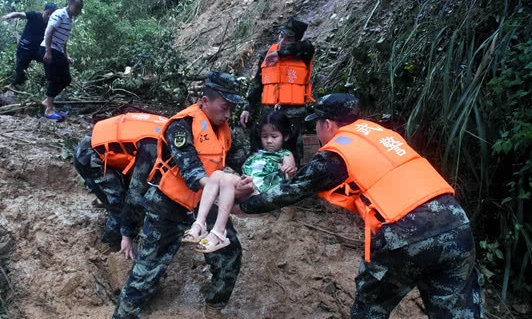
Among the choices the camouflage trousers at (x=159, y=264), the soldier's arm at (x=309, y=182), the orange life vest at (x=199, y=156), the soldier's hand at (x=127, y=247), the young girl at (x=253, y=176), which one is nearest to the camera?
the soldier's arm at (x=309, y=182)

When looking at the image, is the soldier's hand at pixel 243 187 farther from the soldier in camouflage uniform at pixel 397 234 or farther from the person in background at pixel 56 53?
the person in background at pixel 56 53

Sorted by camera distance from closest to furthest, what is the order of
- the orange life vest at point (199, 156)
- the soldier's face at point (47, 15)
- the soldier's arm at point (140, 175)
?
the orange life vest at point (199, 156), the soldier's arm at point (140, 175), the soldier's face at point (47, 15)

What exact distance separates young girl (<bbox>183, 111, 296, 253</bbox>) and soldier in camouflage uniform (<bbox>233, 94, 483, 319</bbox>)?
1.17ft

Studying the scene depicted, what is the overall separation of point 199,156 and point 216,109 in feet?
1.14

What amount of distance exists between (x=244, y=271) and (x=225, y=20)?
6937 mm

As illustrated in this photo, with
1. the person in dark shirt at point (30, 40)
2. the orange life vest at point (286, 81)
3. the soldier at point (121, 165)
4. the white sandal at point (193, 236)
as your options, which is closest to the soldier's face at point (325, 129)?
the white sandal at point (193, 236)

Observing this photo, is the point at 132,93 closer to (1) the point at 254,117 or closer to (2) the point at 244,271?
(1) the point at 254,117

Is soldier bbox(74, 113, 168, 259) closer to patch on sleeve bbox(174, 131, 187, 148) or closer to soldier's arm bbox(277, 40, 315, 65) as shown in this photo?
patch on sleeve bbox(174, 131, 187, 148)

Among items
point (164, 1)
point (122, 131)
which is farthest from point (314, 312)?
point (164, 1)

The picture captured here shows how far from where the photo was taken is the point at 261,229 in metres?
4.43

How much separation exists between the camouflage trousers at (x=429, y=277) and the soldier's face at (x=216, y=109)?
4.48 feet

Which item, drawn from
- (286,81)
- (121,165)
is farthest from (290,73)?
(121,165)

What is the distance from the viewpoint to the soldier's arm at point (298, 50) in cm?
461

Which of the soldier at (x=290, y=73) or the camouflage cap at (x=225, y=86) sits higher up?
the camouflage cap at (x=225, y=86)
